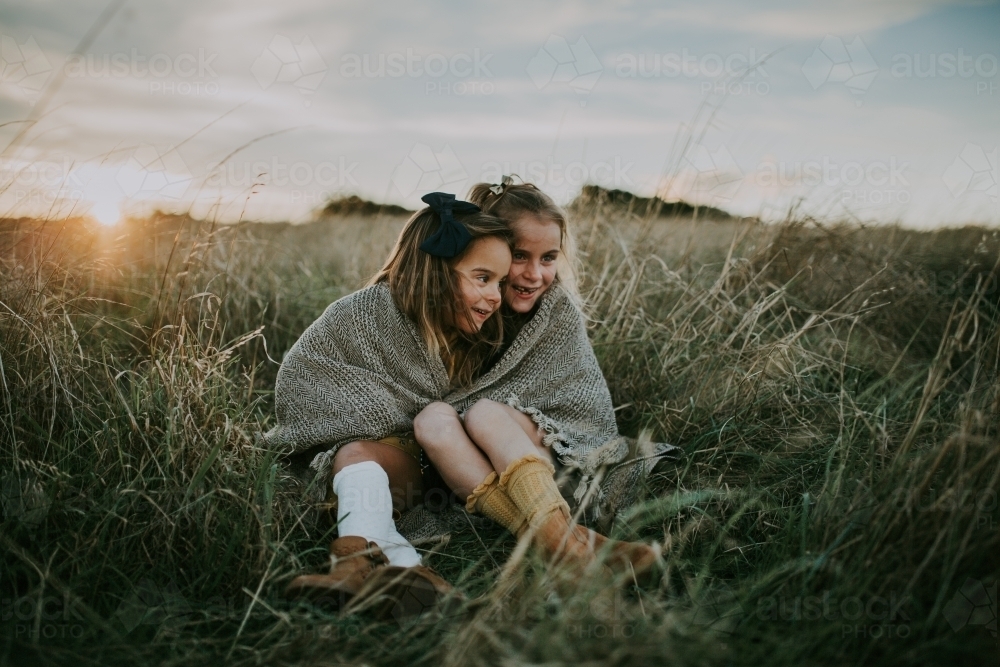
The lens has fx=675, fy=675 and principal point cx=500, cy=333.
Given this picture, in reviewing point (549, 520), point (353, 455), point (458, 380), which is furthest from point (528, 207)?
point (549, 520)

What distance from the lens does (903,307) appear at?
3311 mm

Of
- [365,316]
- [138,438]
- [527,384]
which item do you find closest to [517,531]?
[527,384]

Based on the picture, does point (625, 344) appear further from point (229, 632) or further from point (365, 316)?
point (229, 632)

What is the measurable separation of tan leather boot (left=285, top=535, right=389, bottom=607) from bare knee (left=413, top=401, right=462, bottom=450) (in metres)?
0.39

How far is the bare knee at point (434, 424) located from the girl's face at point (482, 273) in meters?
0.36

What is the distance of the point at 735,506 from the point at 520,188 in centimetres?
135

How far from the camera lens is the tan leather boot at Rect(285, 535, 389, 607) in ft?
4.90

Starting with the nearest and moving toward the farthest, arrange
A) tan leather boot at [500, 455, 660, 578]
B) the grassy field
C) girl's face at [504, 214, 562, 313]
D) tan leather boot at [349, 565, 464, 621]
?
the grassy field
tan leather boot at [349, 565, 464, 621]
tan leather boot at [500, 455, 660, 578]
girl's face at [504, 214, 562, 313]

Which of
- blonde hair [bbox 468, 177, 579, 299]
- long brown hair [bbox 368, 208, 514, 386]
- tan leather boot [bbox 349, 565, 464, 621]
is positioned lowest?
tan leather boot [bbox 349, 565, 464, 621]

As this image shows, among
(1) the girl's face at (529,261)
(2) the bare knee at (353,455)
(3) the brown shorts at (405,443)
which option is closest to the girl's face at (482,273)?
(1) the girl's face at (529,261)

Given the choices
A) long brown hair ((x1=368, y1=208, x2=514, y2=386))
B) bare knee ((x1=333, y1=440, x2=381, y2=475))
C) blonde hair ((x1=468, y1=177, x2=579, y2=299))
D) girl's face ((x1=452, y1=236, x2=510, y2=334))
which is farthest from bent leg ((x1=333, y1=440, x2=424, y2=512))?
blonde hair ((x1=468, y1=177, x2=579, y2=299))

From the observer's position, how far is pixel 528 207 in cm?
247

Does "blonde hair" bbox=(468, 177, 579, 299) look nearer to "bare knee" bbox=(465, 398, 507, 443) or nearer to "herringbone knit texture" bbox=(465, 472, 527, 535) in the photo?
"bare knee" bbox=(465, 398, 507, 443)

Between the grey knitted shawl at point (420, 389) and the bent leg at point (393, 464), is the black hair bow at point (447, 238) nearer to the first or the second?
the grey knitted shawl at point (420, 389)
